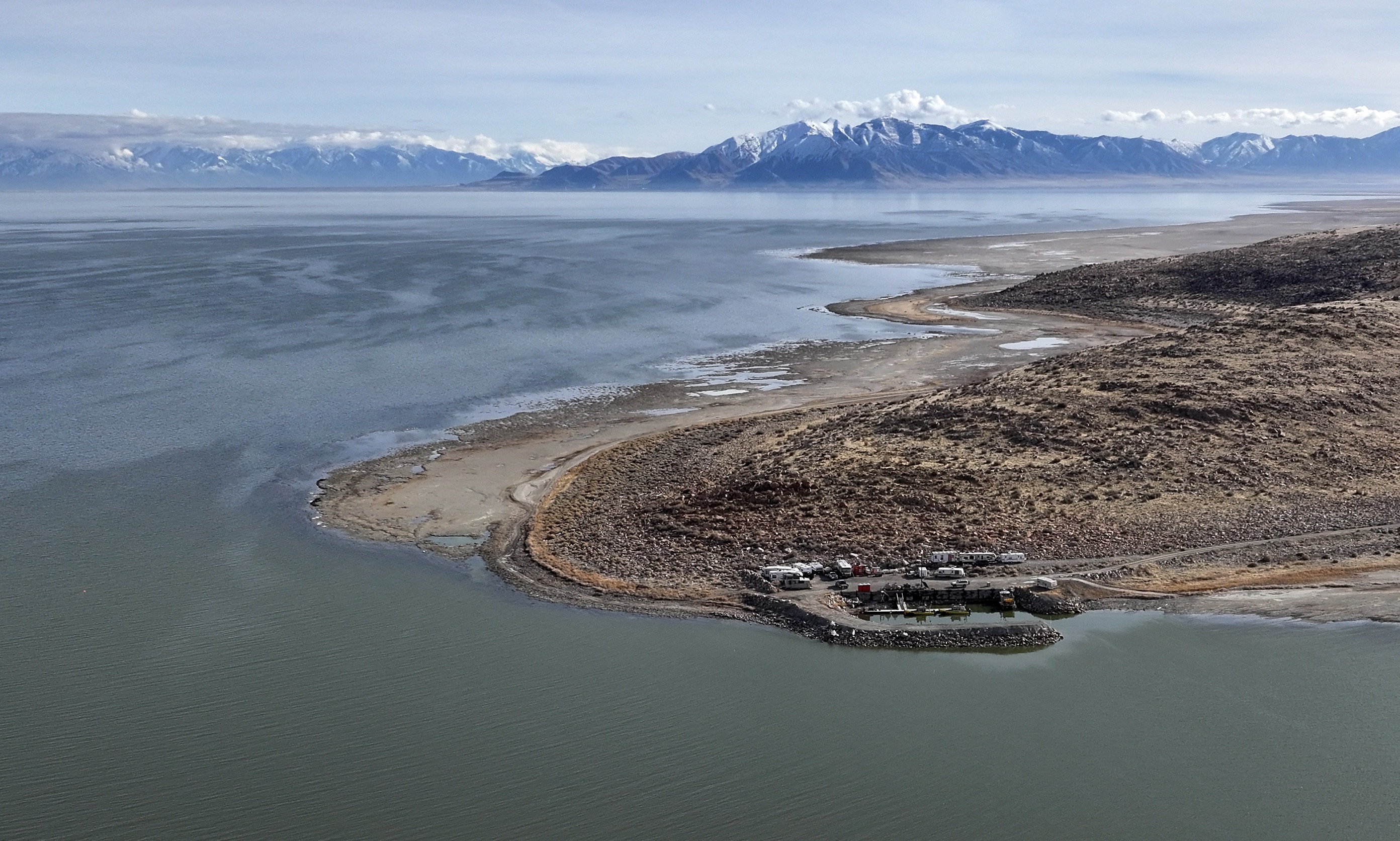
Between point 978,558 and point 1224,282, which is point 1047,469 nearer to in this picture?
point 978,558

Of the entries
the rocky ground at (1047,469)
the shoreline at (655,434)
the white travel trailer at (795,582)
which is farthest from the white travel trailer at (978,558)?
the white travel trailer at (795,582)

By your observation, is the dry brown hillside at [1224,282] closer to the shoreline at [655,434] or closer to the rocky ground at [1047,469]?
the shoreline at [655,434]

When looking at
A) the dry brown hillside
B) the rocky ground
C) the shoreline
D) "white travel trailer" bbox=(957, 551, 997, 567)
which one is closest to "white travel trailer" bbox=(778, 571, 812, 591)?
the shoreline

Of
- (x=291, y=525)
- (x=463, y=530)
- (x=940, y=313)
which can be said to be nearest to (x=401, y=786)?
(x=463, y=530)

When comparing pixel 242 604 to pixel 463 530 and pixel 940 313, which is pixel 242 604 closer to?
pixel 463 530

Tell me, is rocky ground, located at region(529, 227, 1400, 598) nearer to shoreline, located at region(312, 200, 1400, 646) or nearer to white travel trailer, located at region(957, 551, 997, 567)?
shoreline, located at region(312, 200, 1400, 646)

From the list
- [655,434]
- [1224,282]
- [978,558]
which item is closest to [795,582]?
[978,558]

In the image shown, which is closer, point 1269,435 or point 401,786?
point 401,786
